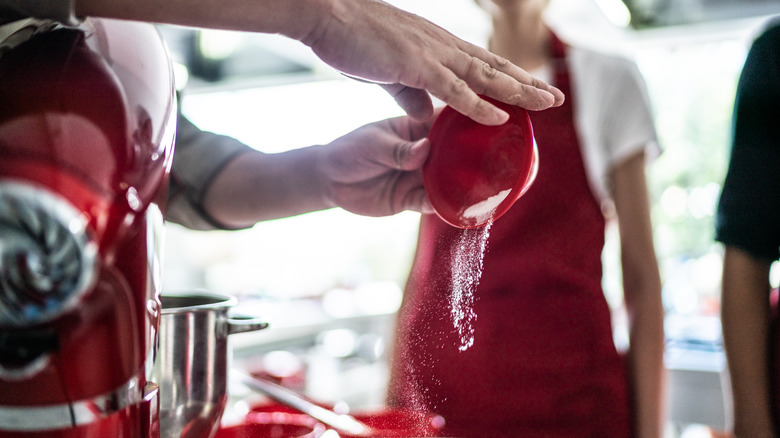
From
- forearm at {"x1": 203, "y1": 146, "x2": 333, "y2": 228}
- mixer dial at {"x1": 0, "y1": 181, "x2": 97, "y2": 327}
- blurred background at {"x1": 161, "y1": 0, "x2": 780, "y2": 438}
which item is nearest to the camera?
mixer dial at {"x1": 0, "y1": 181, "x2": 97, "y2": 327}

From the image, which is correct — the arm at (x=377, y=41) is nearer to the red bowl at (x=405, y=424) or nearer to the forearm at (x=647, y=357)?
the red bowl at (x=405, y=424)

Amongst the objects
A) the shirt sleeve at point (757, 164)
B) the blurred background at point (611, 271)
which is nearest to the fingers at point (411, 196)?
the shirt sleeve at point (757, 164)

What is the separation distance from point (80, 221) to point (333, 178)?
375 mm

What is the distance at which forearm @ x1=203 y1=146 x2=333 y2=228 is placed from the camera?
2.12 ft

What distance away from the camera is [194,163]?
27.4 inches

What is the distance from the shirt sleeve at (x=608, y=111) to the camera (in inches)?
39.0

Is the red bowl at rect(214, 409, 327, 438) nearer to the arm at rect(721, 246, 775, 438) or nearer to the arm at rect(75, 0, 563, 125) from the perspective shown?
the arm at rect(75, 0, 563, 125)

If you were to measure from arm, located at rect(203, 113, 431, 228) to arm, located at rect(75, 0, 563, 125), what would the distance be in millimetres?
105

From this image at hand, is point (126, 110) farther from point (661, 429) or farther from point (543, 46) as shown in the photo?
point (661, 429)

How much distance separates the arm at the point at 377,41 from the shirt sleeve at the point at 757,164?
69 cm

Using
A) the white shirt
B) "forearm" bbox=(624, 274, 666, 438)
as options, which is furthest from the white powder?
"forearm" bbox=(624, 274, 666, 438)

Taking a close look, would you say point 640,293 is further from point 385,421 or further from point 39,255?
point 39,255

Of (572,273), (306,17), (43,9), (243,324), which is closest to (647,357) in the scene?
A: (572,273)

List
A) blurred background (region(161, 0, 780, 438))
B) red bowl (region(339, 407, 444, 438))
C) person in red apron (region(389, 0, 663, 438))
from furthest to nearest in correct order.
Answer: blurred background (region(161, 0, 780, 438))
person in red apron (region(389, 0, 663, 438))
red bowl (region(339, 407, 444, 438))
